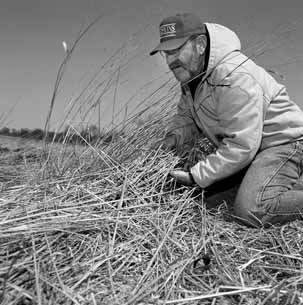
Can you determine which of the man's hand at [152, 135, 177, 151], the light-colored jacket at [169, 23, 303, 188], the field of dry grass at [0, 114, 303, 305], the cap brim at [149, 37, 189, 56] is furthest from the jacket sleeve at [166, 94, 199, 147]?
the cap brim at [149, 37, 189, 56]

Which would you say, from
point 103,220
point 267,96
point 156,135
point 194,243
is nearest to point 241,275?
point 194,243

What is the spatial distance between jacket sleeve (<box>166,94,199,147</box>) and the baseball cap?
46cm

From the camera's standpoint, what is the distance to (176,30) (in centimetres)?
172

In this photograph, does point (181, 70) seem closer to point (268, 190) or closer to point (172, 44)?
point (172, 44)

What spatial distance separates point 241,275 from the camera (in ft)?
3.72

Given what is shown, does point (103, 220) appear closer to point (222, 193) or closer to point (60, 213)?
point (60, 213)

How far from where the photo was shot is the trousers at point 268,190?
5.53ft

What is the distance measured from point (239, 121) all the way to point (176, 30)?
1.57 feet

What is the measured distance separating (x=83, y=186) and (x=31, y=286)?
67 cm

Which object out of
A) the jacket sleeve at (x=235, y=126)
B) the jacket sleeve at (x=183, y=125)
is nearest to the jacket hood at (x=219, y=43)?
the jacket sleeve at (x=235, y=126)

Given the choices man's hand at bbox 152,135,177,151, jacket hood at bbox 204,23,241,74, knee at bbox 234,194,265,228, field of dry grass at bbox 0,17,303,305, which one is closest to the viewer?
field of dry grass at bbox 0,17,303,305

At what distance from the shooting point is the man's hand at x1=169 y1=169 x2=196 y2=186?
180cm

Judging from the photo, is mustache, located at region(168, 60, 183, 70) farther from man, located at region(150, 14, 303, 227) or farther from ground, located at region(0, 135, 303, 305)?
ground, located at region(0, 135, 303, 305)

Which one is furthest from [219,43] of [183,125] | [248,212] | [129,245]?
[129,245]
